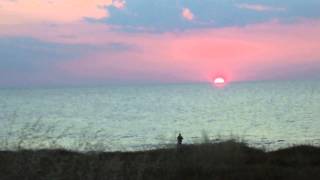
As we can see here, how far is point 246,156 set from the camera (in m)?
17.1

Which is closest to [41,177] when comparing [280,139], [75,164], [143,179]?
[75,164]

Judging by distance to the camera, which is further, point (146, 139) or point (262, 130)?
point (262, 130)

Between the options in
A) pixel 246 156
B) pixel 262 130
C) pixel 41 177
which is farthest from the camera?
pixel 262 130

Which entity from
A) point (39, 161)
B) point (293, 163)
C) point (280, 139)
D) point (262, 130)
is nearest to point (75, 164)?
point (39, 161)

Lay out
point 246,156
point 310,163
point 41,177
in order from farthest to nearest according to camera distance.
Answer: point 246,156, point 310,163, point 41,177

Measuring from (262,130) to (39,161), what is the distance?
38251 millimetres

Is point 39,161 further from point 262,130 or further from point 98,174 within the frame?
point 262,130

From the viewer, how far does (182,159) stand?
46.6ft

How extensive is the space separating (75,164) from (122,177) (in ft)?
4.01

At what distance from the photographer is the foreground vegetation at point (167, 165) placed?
978cm

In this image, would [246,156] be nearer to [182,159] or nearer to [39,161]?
[182,159]

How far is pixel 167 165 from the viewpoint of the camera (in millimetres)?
13000

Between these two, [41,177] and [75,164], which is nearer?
[41,177]

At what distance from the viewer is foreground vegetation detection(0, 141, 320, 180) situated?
9781 mm
